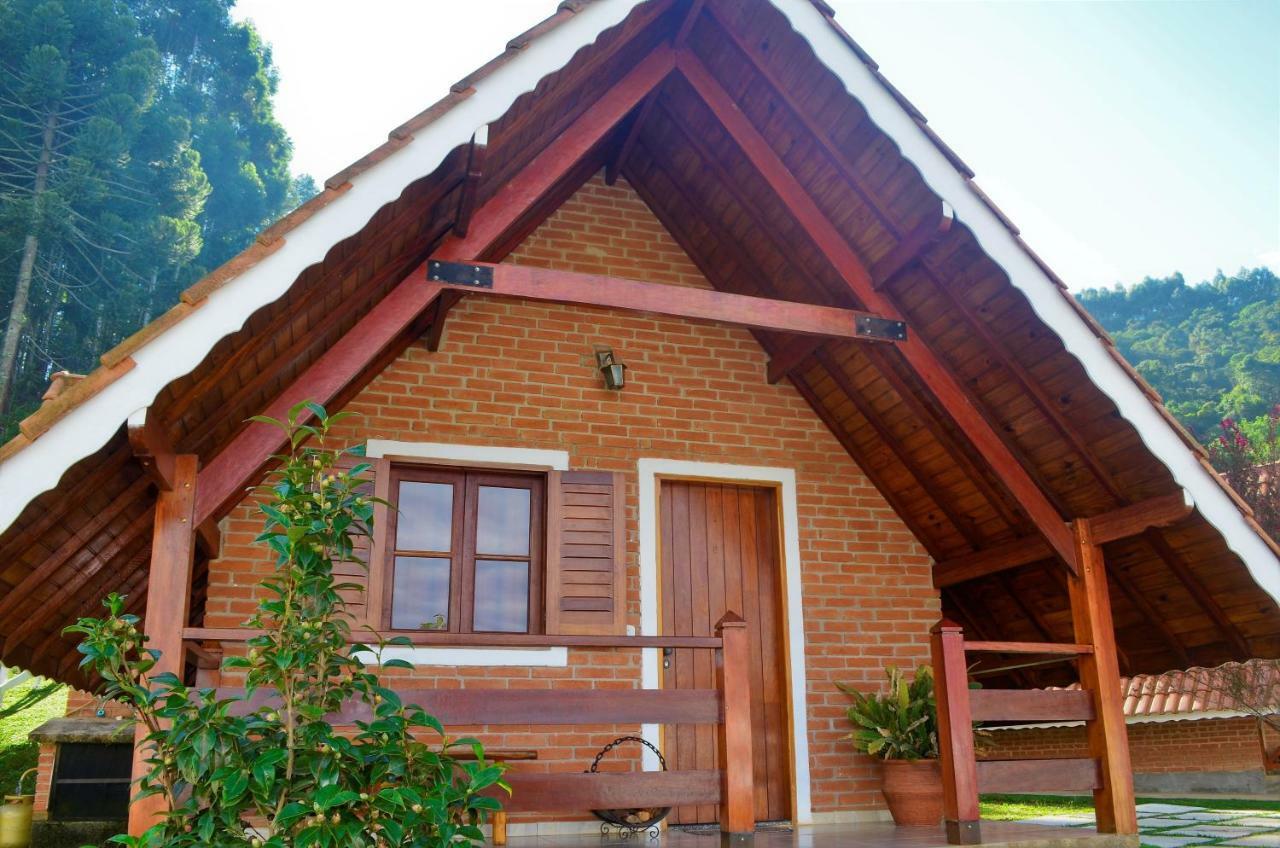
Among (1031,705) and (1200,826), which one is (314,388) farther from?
(1200,826)

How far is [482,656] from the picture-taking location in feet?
22.1

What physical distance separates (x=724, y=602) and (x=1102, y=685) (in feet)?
7.86

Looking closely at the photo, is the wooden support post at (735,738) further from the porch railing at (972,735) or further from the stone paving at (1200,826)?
the stone paving at (1200,826)

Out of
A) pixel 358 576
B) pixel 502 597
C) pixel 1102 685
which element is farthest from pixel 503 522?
pixel 1102 685

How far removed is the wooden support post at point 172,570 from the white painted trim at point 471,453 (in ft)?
6.51

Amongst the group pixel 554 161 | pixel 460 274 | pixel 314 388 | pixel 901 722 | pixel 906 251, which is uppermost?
pixel 554 161

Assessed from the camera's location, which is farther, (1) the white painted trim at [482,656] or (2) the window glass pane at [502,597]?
(2) the window glass pane at [502,597]

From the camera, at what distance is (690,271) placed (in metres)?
8.10

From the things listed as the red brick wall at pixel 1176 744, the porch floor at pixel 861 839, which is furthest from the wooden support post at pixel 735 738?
the red brick wall at pixel 1176 744

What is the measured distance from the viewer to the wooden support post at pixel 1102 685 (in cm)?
595

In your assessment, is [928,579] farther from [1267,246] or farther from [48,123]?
[1267,246]

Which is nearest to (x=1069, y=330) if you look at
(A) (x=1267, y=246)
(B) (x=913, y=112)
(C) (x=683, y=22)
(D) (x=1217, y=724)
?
(B) (x=913, y=112)

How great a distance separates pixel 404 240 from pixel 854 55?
8.10ft

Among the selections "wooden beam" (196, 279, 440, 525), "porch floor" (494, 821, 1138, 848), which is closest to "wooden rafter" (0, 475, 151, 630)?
"wooden beam" (196, 279, 440, 525)
